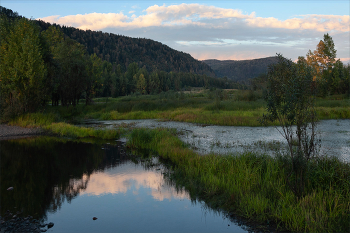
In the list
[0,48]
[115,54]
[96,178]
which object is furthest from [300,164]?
[115,54]

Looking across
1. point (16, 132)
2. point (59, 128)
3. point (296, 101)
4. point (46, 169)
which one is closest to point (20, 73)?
point (16, 132)

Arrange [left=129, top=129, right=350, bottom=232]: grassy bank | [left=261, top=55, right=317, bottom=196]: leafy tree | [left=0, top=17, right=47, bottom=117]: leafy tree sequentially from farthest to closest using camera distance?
1. [left=0, top=17, right=47, bottom=117]: leafy tree
2. [left=261, top=55, right=317, bottom=196]: leafy tree
3. [left=129, top=129, right=350, bottom=232]: grassy bank

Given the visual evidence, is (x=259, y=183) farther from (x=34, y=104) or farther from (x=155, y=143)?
(x=34, y=104)

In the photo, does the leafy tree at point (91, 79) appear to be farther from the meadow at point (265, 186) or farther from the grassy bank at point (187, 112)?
the meadow at point (265, 186)

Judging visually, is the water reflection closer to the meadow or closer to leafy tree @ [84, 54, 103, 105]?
the meadow

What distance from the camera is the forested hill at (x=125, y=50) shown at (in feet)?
525

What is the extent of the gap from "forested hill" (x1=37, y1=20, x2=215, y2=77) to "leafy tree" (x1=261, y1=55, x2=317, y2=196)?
154 m

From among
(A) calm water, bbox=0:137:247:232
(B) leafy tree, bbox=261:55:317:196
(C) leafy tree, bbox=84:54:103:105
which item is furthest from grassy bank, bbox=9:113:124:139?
(C) leafy tree, bbox=84:54:103:105

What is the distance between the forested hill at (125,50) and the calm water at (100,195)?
147 metres

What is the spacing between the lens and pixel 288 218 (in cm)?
572

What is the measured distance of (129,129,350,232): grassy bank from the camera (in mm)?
5535

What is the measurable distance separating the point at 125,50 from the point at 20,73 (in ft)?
535

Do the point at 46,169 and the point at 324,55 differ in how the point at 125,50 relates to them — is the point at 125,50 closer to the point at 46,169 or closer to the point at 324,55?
the point at 324,55

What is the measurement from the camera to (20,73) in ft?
73.9
